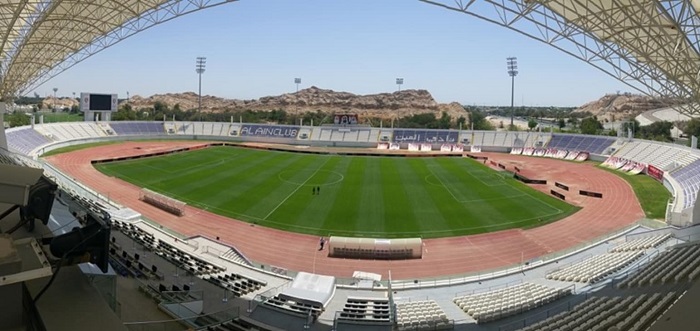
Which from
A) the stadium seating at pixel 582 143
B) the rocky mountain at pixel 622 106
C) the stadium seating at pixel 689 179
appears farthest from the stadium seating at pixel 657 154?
the rocky mountain at pixel 622 106

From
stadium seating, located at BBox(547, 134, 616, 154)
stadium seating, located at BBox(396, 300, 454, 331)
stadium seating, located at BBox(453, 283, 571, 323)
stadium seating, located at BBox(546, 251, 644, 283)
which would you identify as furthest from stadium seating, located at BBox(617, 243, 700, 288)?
stadium seating, located at BBox(547, 134, 616, 154)

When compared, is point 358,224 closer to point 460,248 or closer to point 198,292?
point 460,248

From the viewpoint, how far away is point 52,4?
71.8 ft

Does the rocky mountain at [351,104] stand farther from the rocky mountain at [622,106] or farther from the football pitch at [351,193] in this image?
the football pitch at [351,193]

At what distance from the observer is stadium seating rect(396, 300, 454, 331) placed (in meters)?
12.8

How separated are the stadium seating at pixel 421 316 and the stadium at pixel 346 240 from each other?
7 centimetres

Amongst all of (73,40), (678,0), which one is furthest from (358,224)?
(73,40)

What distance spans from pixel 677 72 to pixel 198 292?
2286 cm

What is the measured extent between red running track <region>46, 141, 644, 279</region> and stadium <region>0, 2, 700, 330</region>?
0.13 meters

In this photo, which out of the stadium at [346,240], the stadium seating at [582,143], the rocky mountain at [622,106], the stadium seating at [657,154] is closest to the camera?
the stadium at [346,240]

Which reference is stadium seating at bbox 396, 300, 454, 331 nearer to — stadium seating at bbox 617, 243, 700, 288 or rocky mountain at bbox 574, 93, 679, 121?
stadium seating at bbox 617, 243, 700, 288

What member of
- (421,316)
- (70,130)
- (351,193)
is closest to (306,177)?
(351,193)

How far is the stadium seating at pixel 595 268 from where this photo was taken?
16775 mm

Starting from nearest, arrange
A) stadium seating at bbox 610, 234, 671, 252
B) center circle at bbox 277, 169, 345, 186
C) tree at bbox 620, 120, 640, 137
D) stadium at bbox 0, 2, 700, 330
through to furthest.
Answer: stadium at bbox 0, 2, 700, 330, stadium seating at bbox 610, 234, 671, 252, center circle at bbox 277, 169, 345, 186, tree at bbox 620, 120, 640, 137
